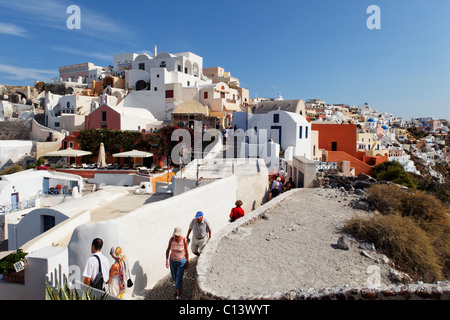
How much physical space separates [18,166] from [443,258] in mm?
32541

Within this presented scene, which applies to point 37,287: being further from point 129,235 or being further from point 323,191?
point 323,191

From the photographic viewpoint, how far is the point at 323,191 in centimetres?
1066

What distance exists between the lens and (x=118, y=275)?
4.06 metres

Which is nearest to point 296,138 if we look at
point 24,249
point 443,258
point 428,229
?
point 428,229

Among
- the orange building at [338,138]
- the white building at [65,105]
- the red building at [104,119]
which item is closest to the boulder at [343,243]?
the orange building at [338,138]

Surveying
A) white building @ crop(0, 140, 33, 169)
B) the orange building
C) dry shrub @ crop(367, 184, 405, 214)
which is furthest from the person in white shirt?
white building @ crop(0, 140, 33, 169)

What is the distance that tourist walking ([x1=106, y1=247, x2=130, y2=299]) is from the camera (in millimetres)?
3995

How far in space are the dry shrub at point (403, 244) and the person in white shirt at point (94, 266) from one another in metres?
4.96

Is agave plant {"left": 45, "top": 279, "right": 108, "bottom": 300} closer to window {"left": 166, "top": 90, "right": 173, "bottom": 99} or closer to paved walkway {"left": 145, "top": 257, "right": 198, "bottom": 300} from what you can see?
paved walkway {"left": 145, "top": 257, "right": 198, "bottom": 300}

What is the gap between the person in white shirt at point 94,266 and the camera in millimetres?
3848

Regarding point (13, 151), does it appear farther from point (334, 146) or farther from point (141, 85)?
point (334, 146)

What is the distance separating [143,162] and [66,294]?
2327cm

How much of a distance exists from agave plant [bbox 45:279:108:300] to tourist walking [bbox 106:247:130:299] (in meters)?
0.37

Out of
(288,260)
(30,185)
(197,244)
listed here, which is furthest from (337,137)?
(197,244)
